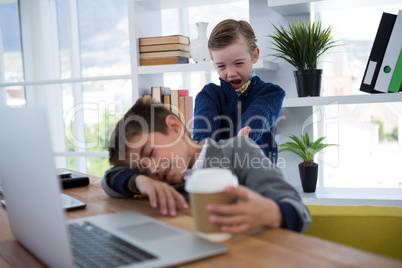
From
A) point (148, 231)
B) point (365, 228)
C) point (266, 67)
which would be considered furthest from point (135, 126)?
point (266, 67)

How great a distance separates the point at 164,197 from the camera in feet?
3.39

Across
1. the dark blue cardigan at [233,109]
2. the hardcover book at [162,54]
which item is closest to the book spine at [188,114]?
the hardcover book at [162,54]

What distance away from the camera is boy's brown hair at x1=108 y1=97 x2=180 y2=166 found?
1.22 m

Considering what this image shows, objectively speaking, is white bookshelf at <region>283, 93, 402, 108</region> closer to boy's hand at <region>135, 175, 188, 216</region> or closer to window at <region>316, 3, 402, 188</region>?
window at <region>316, 3, 402, 188</region>

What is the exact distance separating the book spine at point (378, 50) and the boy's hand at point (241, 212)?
1594 mm

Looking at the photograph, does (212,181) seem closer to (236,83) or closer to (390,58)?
(236,83)

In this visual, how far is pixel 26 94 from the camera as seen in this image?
13.0ft

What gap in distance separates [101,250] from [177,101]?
1956 millimetres

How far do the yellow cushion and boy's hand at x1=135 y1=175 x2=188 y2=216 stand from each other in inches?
15.5

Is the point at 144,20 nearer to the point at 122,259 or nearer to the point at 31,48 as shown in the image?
the point at 31,48

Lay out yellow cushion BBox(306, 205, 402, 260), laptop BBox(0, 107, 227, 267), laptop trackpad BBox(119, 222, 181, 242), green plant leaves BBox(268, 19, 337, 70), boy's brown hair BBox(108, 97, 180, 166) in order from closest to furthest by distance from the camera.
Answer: laptop BBox(0, 107, 227, 267) → laptop trackpad BBox(119, 222, 181, 242) → yellow cushion BBox(306, 205, 402, 260) → boy's brown hair BBox(108, 97, 180, 166) → green plant leaves BBox(268, 19, 337, 70)

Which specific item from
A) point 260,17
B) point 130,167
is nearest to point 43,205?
point 130,167

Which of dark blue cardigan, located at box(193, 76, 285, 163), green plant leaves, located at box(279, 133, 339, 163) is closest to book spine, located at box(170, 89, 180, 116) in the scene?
dark blue cardigan, located at box(193, 76, 285, 163)

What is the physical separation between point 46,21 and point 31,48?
0.29 metres
